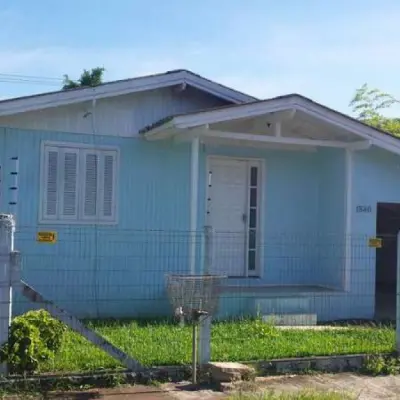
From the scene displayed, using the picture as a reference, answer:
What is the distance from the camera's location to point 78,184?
11.5 metres

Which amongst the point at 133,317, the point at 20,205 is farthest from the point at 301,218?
the point at 20,205

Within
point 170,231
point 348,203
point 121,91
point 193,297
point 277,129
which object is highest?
point 121,91

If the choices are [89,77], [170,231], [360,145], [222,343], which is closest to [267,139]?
[360,145]

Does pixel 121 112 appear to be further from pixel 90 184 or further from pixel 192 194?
pixel 192 194

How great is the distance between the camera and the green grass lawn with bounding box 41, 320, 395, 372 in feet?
25.5

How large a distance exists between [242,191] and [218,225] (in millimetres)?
773

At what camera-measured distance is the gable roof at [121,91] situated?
10.7m

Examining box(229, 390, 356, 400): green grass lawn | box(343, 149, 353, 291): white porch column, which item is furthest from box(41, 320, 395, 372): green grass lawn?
box(343, 149, 353, 291): white porch column

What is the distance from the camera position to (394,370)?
8258 millimetres

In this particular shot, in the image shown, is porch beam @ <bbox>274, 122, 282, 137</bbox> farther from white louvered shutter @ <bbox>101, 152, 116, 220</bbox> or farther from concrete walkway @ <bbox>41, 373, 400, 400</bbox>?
concrete walkway @ <bbox>41, 373, 400, 400</bbox>

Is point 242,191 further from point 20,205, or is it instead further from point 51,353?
point 51,353

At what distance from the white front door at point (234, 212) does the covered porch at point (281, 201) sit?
0.02 m

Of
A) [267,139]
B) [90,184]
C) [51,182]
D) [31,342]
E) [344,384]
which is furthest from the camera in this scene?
[267,139]

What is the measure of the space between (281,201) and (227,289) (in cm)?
233
